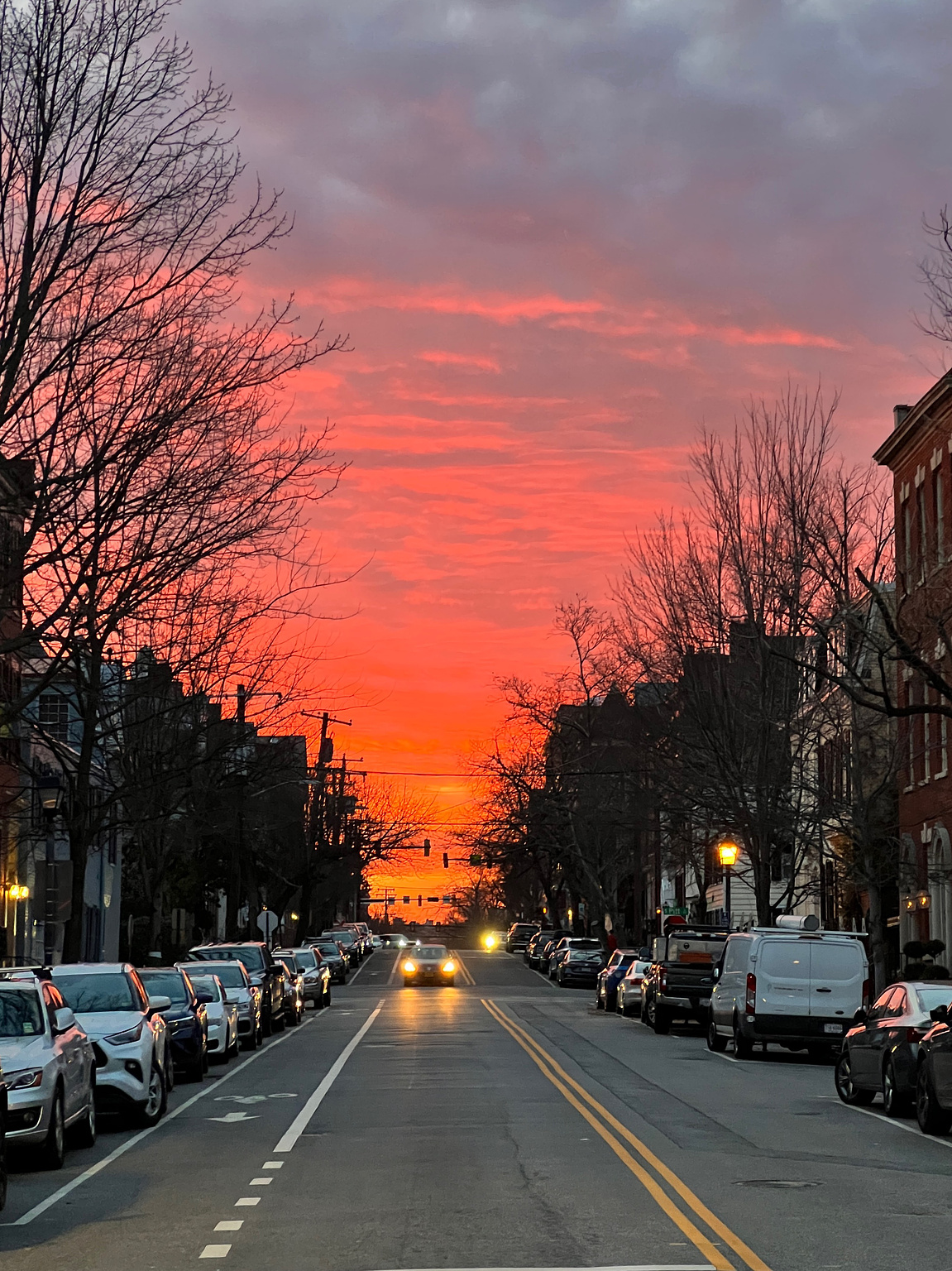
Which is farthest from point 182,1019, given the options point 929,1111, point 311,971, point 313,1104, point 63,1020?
point 311,971

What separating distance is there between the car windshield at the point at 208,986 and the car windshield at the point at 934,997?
43.2ft

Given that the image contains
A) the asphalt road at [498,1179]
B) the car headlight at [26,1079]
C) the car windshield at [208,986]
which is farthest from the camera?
the car windshield at [208,986]

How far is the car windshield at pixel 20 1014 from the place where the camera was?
596 inches

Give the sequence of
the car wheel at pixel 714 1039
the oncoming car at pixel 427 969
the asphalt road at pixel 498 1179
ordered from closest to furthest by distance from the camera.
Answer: the asphalt road at pixel 498 1179
the car wheel at pixel 714 1039
the oncoming car at pixel 427 969

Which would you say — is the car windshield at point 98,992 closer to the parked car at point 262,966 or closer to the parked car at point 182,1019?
the parked car at point 182,1019

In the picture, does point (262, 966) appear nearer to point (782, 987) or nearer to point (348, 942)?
point (782, 987)

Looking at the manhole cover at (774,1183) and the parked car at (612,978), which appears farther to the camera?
the parked car at (612,978)

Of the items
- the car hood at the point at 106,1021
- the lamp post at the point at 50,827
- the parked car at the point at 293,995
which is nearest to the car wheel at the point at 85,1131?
the car hood at the point at 106,1021

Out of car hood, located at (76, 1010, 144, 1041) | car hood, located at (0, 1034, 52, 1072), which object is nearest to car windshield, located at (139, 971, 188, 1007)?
car hood, located at (76, 1010, 144, 1041)

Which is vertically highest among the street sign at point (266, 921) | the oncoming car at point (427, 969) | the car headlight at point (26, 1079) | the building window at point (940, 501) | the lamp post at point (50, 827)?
the building window at point (940, 501)

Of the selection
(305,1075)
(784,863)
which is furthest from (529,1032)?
(784,863)

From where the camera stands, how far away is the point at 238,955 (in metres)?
39.7

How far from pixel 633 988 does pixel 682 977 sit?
7.54 metres

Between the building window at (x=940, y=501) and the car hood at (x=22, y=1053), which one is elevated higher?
the building window at (x=940, y=501)
